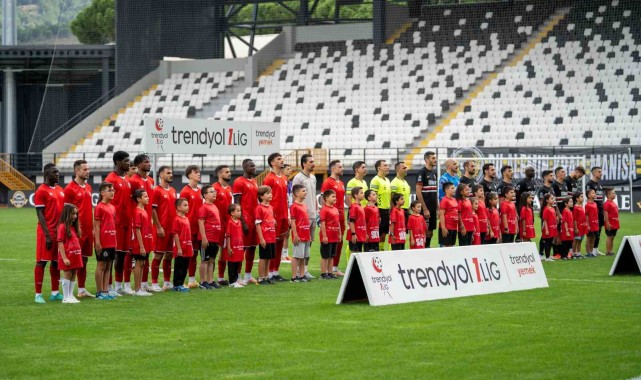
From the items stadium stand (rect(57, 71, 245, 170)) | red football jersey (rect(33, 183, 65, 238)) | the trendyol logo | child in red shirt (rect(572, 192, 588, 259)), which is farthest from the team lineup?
stadium stand (rect(57, 71, 245, 170))

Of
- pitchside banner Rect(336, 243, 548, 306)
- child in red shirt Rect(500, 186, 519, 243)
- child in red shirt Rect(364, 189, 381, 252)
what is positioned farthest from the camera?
child in red shirt Rect(500, 186, 519, 243)

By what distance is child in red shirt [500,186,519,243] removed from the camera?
18406 millimetres

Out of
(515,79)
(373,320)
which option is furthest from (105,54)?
(373,320)

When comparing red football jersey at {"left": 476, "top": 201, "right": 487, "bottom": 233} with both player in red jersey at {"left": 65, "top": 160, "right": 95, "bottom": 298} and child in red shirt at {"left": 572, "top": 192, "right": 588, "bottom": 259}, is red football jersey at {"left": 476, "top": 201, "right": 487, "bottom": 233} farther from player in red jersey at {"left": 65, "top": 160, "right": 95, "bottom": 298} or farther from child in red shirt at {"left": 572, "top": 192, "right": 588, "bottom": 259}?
player in red jersey at {"left": 65, "top": 160, "right": 95, "bottom": 298}

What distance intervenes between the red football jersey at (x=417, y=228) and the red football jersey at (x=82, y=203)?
5.33 meters

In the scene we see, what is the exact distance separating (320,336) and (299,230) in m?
5.74

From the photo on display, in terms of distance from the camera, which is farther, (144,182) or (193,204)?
(193,204)

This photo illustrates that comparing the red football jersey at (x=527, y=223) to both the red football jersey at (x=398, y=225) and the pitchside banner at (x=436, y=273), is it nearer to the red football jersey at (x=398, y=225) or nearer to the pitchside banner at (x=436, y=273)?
the red football jersey at (x=398, y=225)

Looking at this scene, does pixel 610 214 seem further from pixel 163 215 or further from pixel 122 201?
pixel 122 201

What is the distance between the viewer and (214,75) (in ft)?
150

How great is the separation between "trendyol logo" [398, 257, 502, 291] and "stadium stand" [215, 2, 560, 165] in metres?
24.7

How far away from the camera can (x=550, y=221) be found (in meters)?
19.1

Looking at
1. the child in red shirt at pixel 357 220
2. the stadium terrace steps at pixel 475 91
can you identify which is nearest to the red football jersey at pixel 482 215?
the child in red shirt at pixel 357 220

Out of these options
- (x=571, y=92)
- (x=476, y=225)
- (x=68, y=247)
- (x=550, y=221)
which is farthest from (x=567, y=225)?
(x=571, y=92)
